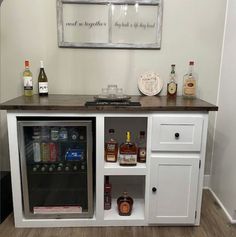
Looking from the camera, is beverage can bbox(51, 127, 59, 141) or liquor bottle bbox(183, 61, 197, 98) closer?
beverage can bbox(51, 127, 59, 141)

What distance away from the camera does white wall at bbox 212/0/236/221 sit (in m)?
1.79

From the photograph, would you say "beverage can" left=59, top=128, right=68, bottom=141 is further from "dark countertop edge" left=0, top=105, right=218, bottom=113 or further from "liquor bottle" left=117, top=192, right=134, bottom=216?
"liquor bottle" left=117, top=192, right=134, bottom=216

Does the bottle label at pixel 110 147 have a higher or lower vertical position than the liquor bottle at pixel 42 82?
lower

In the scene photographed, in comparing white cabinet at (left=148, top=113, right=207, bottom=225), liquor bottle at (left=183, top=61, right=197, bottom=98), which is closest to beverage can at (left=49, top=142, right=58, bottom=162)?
white cabinet at (left=148, top=113, right=207, bottom=225)

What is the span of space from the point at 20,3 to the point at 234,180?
6.91 feet

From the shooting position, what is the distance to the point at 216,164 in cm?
209

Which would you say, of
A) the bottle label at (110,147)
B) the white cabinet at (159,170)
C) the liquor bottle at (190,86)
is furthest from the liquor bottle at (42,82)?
the liquor bottle at (190,86)

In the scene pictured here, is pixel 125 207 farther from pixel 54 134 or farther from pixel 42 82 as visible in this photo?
pixel 42 82

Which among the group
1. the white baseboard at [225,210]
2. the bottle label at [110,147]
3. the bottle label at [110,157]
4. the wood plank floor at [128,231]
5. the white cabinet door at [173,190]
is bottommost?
the wood plank floor at [128,231]

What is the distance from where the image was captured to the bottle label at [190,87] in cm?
192

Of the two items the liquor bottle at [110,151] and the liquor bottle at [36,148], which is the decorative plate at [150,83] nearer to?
the liquor bottle at [110,151]

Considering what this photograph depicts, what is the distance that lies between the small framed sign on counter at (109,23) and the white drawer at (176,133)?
0.72 metres

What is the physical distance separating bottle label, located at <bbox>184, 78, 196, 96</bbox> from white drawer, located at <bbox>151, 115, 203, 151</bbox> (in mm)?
444

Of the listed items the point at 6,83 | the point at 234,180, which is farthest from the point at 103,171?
the point at 6,83
